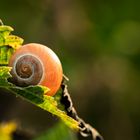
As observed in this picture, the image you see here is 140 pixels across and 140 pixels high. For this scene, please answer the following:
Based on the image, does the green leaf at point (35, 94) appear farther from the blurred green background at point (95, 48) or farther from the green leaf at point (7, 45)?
the blurred green background at point (95, 48)

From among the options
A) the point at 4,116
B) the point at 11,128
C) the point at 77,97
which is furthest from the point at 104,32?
the point at 11,128

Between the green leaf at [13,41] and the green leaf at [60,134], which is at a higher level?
the green leaf at [13,41]

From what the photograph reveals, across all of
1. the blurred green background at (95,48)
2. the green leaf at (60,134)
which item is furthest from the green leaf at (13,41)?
the blurred green background at (95,48)

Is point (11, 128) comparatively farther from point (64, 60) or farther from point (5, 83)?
point (64, 60)

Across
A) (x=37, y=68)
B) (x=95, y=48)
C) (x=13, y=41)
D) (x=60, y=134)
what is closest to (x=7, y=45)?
(x=13, y=41)

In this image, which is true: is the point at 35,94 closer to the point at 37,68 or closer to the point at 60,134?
the point at 37,68

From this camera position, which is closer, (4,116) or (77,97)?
(4,116)

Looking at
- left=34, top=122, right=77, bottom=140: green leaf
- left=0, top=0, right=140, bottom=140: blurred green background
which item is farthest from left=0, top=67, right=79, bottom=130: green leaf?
left=0, top=0, right=140, bottom=140: blurred green background
